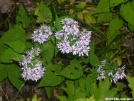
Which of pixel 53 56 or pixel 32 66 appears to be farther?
pixel 53 56

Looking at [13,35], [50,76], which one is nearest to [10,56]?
[13,35]

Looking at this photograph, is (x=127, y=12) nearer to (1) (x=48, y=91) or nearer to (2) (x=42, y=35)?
(2) (x=42, y=35)

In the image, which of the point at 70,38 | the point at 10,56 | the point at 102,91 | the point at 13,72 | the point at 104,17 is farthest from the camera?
the point at 104,17

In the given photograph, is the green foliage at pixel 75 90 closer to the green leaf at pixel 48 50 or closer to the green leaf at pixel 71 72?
the green leaf at pixel 71 72

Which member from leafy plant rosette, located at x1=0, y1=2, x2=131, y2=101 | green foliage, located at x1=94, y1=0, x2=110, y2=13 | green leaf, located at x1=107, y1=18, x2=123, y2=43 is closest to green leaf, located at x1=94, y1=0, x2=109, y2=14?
green foliage, located at x1=94, y1=0, x2=110, y2=13

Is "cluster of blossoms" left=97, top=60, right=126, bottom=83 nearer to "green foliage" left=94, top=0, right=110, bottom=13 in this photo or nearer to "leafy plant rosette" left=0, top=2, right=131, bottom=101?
"leafy plant rosette" left=0, top=2, right=131, bottom=101

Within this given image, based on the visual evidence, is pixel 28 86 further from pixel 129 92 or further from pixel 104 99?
pixel 129 92

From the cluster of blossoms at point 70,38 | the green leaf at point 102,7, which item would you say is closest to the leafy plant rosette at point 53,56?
the cluster of blossoms at point 70,38
